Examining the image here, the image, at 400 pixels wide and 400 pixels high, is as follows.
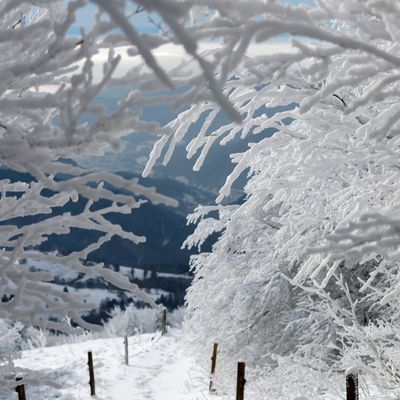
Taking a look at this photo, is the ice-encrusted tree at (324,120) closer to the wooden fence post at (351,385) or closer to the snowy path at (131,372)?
the wooden fence post at (351,385)

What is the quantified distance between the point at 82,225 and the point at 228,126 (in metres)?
1.41

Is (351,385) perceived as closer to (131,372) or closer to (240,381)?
(240,381)

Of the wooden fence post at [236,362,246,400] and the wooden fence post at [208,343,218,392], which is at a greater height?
the wooden fence post at [236,362,246,400]

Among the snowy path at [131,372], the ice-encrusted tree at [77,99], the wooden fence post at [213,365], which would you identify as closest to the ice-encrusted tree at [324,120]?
the ice-encrusted tree at [77,99]

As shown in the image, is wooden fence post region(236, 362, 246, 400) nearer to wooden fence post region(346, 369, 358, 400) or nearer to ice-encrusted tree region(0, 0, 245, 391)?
wooden fence post region(346, 369, 358, 400)

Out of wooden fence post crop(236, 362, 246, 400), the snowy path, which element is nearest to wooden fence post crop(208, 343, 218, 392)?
the snowy path

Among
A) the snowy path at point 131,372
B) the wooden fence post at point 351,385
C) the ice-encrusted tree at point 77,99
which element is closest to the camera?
the ice-encrusted tree at point 77,99

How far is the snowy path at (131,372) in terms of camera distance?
15.2m

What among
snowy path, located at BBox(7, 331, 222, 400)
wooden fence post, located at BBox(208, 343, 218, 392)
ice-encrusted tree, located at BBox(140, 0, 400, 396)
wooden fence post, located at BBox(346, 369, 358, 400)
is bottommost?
snowy path, located at BBox(7, 331, 222, 400)

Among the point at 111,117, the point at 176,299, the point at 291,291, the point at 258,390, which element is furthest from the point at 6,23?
the point at 176,299

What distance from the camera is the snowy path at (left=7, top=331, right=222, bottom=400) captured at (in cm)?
1525

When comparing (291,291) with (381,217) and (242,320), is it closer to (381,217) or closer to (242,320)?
(242,320)

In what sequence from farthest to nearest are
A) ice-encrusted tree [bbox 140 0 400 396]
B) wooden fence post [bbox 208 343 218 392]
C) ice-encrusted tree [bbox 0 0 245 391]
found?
1. wooden fence post [bbox 208 343 218 392]
2. ice-encrusted tree [bbox 140 0 400 396]
3. ice-encrusted tree [bbox 0 0 245 391]

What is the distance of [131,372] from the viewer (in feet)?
59.0
